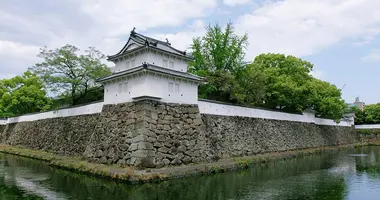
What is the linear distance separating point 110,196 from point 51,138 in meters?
16.1

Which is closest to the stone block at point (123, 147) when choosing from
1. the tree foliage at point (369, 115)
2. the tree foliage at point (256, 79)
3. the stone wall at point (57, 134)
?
the stone wall at point (57, 134)

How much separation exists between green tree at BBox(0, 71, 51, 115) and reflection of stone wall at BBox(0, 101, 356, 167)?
4.56 meters

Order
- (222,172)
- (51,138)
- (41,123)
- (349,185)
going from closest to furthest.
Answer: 1. (349,185)
2. (222,172)
3. (51,138)
4. (41,123)

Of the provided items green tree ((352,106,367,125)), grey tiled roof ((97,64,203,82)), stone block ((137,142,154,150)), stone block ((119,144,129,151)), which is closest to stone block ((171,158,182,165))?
stone block ((137,142,154,150))

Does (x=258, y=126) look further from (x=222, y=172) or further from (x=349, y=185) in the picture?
(x=349, y=185)

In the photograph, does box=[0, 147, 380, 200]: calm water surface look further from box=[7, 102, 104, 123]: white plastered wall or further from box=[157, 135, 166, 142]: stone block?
box=[7, 102, 104, 123]: white plastered wall

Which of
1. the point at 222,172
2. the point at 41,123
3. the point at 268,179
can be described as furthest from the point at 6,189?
the point at 41,123

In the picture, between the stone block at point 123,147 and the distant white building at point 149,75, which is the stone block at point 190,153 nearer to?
the distant white building at point 149,75

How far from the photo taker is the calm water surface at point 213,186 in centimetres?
1188

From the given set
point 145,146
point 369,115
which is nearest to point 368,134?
point 369,115

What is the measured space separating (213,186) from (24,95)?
89.5ft

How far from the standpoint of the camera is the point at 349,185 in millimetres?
14141

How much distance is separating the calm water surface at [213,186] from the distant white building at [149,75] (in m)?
5.22

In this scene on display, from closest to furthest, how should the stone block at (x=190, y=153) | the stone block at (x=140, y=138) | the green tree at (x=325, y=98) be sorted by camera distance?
the stone block at (x=140, y=138) < the stone block at (x=190, y=153) < the green tree at (x=325, y=98)
